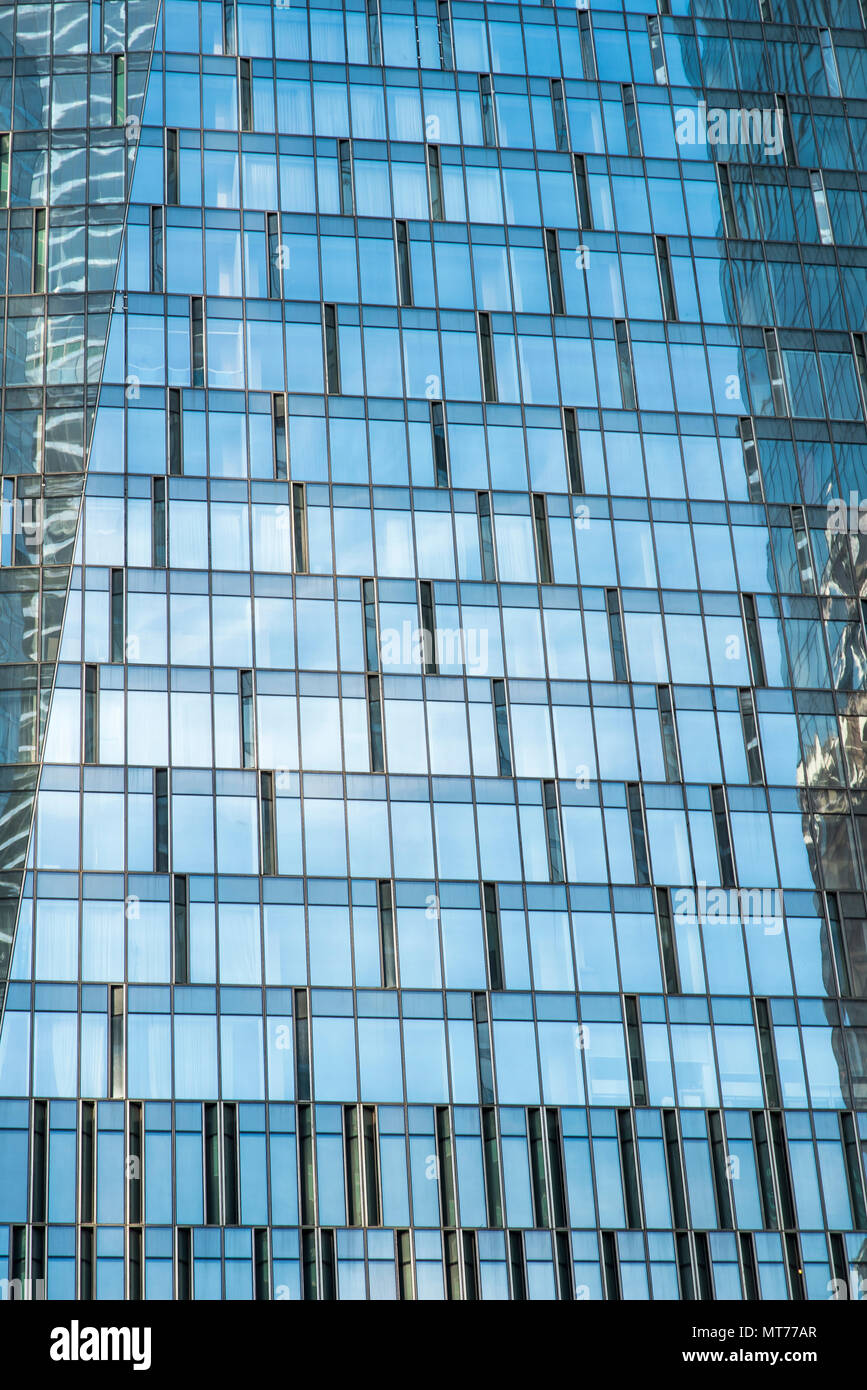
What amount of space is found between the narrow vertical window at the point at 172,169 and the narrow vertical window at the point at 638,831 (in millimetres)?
30294

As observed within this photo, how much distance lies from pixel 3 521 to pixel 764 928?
32.6 metres

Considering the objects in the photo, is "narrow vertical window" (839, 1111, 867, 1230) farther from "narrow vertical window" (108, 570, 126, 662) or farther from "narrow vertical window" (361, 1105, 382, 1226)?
"narrow vertical window" (108, 570, 126, 662)

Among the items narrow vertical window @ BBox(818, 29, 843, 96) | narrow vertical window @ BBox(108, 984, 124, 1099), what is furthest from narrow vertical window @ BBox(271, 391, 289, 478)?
narrow vertical window @ BBox(818, 29, 843, 96)

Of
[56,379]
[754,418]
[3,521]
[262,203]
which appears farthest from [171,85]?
[754,418]

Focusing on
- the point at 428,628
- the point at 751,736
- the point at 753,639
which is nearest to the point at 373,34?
the point at 428,628

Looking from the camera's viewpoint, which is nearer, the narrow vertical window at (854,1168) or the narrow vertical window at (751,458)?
the narrow vertical window at (854,1168)

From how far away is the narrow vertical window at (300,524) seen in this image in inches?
2660

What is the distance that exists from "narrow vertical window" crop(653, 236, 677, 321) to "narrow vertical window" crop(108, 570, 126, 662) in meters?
25.7

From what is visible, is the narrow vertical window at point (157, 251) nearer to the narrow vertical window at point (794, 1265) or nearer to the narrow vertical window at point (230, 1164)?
the narrow vertical window at point (230, 1164)

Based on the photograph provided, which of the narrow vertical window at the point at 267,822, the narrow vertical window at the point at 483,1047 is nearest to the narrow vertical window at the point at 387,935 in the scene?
the narrow vertical window at the point at 483,1047

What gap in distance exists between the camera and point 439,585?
6800cm

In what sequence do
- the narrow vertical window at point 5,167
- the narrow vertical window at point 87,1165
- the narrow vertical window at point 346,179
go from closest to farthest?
the narrow vertical window at point 87,1165 < the narrow vertical window at point 5,167 < the narrow vertical window at point 346,179
